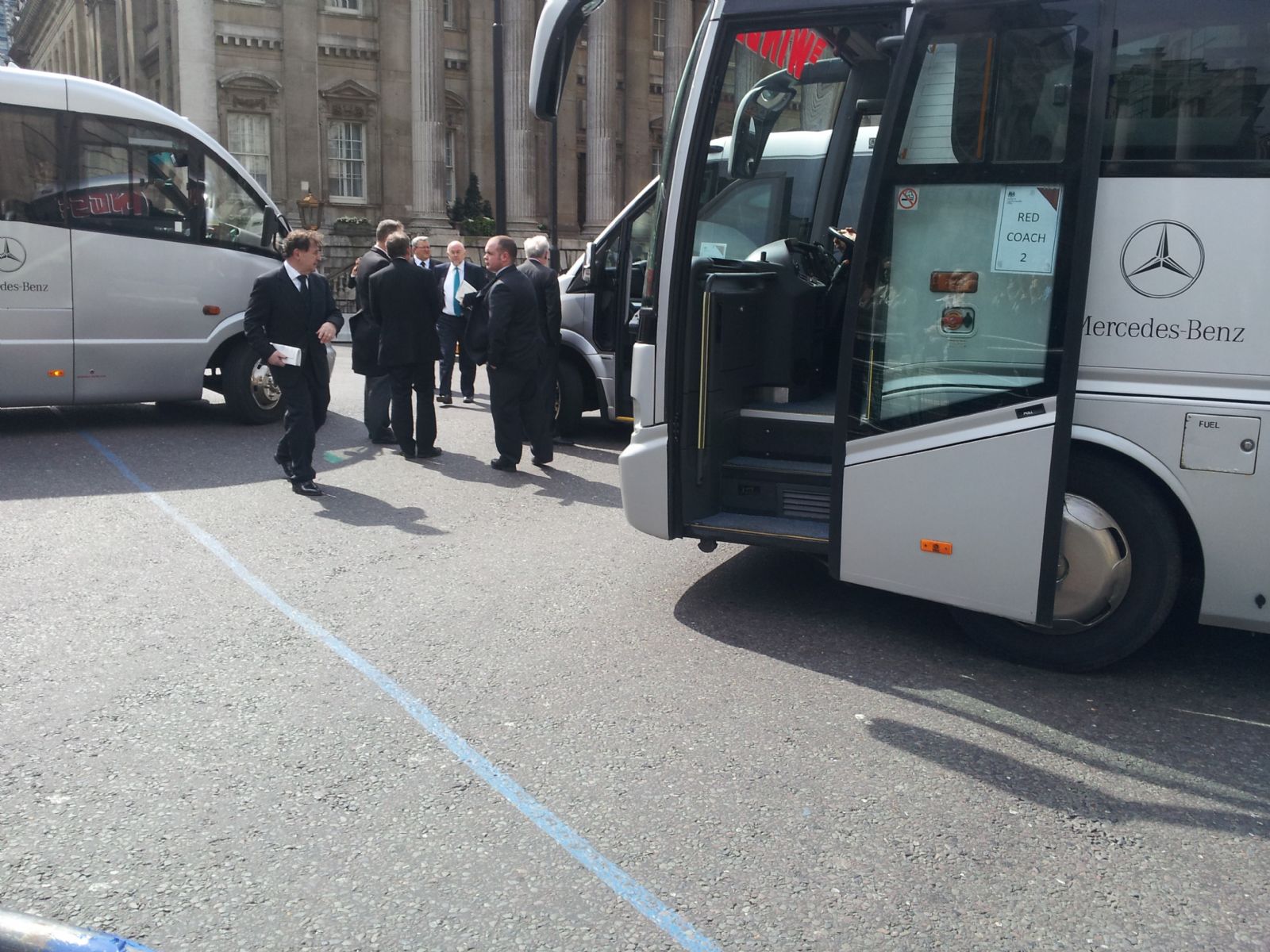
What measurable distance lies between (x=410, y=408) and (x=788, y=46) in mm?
5427

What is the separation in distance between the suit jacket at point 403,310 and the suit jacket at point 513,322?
657 millimetres

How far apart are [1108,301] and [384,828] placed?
10.9 feet

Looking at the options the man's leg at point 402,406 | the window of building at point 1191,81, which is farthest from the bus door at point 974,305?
the man's leg at point 402,406

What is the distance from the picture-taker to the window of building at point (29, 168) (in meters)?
10.5

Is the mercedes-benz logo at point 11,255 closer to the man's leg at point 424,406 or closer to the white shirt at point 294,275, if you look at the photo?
the white shirt at point 294,275

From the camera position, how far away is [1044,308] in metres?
4.78

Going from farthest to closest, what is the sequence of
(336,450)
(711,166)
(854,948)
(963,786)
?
(336,450), (711,166), (963,786), (854,948)

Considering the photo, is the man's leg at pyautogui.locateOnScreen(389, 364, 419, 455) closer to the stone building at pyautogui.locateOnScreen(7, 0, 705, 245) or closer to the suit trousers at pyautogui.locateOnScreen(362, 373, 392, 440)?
the suit trousers at pyautogui.locateOnScreen(362, 373, 392, 440)

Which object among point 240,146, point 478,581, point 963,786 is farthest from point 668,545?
point 240,146

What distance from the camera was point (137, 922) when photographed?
3.15 m

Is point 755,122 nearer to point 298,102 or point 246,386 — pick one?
point 246,386

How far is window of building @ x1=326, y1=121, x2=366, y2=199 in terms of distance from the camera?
3725 cm

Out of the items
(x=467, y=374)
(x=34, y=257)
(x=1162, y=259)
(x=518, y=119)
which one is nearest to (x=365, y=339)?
(x=34, y=257)

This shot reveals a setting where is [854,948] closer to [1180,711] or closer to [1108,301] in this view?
[1180,711]
